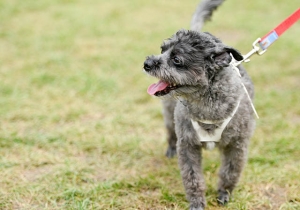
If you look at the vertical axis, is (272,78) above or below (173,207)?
above

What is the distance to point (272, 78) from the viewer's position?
7.18 m

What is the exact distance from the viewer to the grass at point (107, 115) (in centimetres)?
425

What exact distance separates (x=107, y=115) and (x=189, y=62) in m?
2.79

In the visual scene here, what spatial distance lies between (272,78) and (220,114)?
153 inches

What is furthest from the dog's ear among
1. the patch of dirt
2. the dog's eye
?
the patch of dirt

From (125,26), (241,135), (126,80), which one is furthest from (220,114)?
(125,26)

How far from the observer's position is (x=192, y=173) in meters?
3.86

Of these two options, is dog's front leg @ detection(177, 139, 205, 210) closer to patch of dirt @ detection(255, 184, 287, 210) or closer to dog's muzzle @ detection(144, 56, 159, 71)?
patch of dirt @ detection(255, 184, 287, 210)

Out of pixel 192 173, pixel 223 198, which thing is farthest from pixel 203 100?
pixel 223 198

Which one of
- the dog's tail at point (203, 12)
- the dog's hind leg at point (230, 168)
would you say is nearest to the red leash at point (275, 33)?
the dog's tail at point (203, 12)

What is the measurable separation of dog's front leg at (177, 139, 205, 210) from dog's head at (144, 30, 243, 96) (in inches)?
22.7

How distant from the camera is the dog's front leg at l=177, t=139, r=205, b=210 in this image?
12.7ft

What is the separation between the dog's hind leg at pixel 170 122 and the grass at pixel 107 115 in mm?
138

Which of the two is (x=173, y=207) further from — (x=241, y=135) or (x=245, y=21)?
(x=245, y=21)
